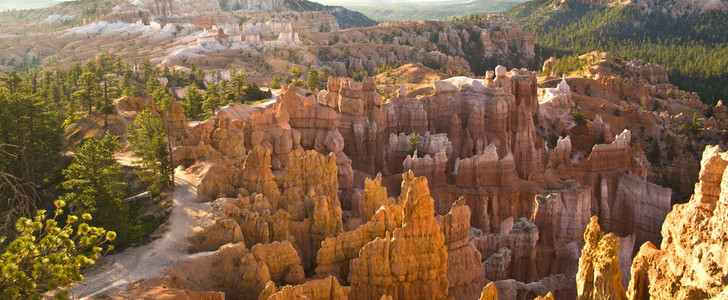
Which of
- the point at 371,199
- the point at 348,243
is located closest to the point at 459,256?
the point at 371,199

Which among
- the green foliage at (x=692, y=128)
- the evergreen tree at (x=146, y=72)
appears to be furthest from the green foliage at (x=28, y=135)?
the green foliage at (x=692, y=128)

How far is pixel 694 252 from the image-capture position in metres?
14.7

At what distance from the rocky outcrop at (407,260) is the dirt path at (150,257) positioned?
6.12 meters

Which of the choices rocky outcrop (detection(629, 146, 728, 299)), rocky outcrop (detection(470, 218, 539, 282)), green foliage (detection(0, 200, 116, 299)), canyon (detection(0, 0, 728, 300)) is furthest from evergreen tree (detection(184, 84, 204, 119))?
rocky outcrop (detection(629, 146, 728, 299))

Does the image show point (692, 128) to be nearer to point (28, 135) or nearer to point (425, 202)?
point (425, 202)

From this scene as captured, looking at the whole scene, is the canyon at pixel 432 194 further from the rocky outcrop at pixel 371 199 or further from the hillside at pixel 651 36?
the hillside at pixel 651 36

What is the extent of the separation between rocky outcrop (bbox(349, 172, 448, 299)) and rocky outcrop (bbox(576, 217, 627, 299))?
5319 mm

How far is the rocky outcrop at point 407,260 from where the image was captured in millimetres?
19984

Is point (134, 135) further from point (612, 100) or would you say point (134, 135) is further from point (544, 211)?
point (612, 100)

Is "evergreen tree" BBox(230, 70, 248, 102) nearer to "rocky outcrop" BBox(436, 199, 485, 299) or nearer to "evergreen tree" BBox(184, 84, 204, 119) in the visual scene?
"evergreen tree" BBox(184, 84, 204, 119)

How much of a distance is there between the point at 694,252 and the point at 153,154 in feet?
80.5

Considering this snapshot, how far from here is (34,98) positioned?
34875mm

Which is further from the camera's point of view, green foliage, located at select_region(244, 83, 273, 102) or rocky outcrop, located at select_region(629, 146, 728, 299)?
green foliage, located at select_region(244, 83, 273, 102)

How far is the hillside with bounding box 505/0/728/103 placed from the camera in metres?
119
